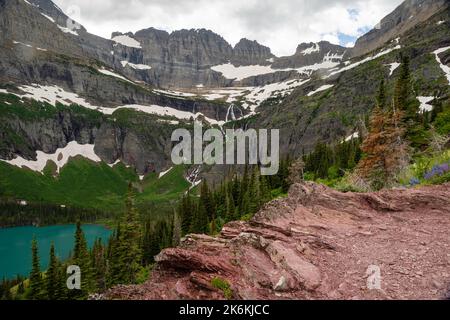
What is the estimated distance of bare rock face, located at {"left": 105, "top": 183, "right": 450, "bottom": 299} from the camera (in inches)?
385

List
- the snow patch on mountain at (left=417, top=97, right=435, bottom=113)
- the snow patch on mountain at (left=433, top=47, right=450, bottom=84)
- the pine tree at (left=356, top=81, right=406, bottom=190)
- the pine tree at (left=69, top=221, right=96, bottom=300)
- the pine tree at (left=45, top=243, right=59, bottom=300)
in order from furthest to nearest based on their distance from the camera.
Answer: the snow patch on mountain at (left=433, top=47, right=450, bottom=84) < the snow patch on mountain at (left=417, top=97, right=435, bottom=113) < the pine tree at (left=69, top=221, right=96, bottom=300) < the pine tree at (left=45, top=243, right=59, bottom=300) < the pine tree at (left=356, top=81, right=406, bottom=190)

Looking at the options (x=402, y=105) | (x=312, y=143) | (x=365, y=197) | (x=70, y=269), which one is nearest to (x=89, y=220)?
(x=312, y=143)

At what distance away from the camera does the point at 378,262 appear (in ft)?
36.1

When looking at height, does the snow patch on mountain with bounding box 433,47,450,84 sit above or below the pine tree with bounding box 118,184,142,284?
above

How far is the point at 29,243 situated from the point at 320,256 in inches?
6406

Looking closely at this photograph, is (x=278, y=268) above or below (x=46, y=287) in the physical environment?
above

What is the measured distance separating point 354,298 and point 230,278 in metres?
3.50

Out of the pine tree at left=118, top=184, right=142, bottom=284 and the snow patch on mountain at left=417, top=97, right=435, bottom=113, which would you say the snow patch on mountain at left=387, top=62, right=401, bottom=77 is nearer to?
the snow patch on mountain at left=417, top=97, right=435, bottom=113

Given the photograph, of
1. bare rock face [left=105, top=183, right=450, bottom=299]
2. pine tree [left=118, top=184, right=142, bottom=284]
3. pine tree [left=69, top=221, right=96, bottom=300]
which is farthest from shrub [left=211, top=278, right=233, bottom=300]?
pine tree [left=69, top=221, right=96, bottom=300]

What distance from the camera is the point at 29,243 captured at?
146000 millimetres

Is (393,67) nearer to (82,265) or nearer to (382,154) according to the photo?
(382,154)

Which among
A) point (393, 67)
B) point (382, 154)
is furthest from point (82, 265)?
point (393, 67)

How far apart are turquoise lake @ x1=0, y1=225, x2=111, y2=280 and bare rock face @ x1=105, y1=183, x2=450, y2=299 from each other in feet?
323
